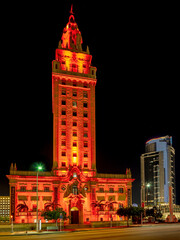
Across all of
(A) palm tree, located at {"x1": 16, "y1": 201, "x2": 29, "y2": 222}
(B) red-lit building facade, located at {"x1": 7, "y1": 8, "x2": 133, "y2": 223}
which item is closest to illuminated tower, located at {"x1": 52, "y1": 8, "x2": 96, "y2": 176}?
(B) red-lit building facade, located at {"x1": 7, "y1": 8, "x2": 133, "y2": 223}

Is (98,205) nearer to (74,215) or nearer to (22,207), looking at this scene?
(74,215)

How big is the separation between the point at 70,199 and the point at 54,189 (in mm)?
4638

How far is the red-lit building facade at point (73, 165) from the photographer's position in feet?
263

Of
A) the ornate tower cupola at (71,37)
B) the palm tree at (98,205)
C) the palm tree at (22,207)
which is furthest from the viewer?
the ornate tower cupola at (71,37)

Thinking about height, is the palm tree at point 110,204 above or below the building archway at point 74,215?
above

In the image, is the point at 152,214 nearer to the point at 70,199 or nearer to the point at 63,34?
the point at 70,199

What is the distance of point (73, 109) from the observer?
293ft

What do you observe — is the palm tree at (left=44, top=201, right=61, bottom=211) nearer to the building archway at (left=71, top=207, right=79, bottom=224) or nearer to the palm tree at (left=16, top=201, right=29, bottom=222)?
the building archway at (left=71, top=207, right=79, bottom=224)

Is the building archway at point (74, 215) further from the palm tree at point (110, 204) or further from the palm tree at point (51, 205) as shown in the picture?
the palm tree at point (110, 204)

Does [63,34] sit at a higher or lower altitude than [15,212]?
higher

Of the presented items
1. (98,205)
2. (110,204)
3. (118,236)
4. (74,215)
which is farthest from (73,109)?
(118,236)

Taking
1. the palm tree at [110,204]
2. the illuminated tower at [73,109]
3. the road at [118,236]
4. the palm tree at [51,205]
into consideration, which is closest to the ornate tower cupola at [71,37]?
the illuminated tower at [73,109]

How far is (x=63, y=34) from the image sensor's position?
321 feet

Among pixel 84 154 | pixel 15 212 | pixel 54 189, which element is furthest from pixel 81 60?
pixel 15 212
